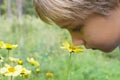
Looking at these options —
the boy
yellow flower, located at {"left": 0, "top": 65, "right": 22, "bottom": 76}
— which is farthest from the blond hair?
yellow flower, located at {"left": 0, "top": 65, "right": 22, "bottom": 76}

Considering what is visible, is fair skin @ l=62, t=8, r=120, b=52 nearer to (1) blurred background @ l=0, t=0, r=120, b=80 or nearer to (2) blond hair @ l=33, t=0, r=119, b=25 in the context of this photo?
(2) blond hair @ l=33, t=0, r=119, b=25

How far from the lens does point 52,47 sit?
185 inches

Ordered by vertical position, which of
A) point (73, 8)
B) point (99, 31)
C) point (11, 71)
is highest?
point (73, 8)

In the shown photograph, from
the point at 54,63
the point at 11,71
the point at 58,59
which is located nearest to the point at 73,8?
the point at 11,71

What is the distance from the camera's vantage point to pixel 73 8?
1813 mm

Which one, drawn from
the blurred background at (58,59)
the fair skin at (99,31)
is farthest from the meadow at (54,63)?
the fair skin at (99,31)

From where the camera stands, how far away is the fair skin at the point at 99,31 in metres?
1.83

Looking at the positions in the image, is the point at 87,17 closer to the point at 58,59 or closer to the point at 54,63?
the point at 54,63

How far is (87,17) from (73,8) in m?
0.07

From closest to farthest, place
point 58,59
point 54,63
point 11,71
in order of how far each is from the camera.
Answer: point 11,71 → point 54,63 → point 58,59

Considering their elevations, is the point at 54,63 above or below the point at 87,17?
below

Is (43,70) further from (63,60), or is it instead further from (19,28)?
(19,28)

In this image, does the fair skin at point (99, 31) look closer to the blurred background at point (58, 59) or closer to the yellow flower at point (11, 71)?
the yellow flower at point (11, 71)

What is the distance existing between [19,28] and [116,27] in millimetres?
4475
